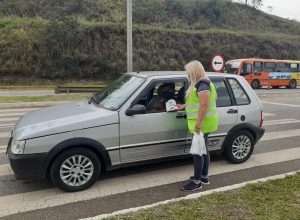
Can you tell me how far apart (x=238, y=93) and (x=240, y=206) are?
7.61ft

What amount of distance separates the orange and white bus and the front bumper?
23079mm

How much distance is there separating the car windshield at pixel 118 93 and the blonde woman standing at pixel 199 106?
0.91 metres

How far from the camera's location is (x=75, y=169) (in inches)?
164

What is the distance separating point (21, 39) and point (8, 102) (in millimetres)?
16611

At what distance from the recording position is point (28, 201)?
3967mm

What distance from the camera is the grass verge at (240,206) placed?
3377mm

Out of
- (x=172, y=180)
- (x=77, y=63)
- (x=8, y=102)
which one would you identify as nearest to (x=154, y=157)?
(x=172, y=180)

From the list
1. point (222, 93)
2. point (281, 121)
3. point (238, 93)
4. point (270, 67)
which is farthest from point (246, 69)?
point (222, 93)

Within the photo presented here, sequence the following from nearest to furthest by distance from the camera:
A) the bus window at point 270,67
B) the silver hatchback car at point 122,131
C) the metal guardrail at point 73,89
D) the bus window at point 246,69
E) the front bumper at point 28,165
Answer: the front bumper at point 28,165
the silver hatchback car at point 122,131
the metal guardrail at point 73,89
the bus window at point 246,69
the bus window at point 270,67

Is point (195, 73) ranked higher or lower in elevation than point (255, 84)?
higher

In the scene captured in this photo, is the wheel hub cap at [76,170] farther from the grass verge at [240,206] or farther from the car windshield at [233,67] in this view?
the car windshield at [233,67]

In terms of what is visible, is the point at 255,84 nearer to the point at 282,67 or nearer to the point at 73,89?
the point at 282,67

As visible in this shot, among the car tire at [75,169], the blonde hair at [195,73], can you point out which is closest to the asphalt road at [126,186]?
the car tire at [75,169]

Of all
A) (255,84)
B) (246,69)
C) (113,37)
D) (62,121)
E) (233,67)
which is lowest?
(62,121)
